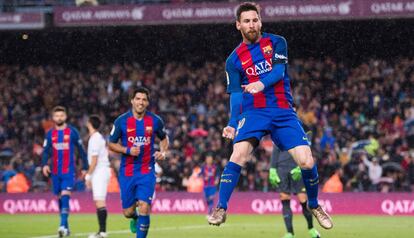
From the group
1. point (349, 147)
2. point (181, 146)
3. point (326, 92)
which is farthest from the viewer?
point (326, 92)

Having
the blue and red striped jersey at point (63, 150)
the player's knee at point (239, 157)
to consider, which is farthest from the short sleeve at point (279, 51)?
the blue and red striped jersey at point (63, 150)

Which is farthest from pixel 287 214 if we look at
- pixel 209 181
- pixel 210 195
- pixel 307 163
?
pixel 209 181

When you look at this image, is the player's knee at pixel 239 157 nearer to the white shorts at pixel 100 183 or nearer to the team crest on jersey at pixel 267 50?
the team crest on jersey at pixel 267 50

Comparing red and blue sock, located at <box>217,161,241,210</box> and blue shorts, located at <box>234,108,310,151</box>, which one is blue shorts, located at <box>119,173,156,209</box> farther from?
blue shorts, located at <box>234,108,310,151</box>

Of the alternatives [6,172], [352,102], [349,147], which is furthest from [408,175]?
[6,172]

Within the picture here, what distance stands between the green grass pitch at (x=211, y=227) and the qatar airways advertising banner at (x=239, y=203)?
4.12 ft

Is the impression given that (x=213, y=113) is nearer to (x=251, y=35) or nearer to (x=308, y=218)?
(x=308, y=218)

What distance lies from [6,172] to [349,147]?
9666 mm

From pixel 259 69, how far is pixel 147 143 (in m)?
3.87

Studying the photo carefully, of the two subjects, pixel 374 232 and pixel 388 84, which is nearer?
pixel 374 232

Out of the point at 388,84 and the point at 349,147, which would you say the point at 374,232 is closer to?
the point at 349,147

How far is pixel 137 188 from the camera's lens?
13.5 m

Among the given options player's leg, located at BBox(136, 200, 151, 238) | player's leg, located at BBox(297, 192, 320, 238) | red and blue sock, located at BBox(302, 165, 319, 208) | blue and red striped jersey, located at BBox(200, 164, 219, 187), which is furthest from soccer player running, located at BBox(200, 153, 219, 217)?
red and blue sock, located at BBox(302, 165, 319, 208)

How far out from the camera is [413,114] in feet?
88.4
